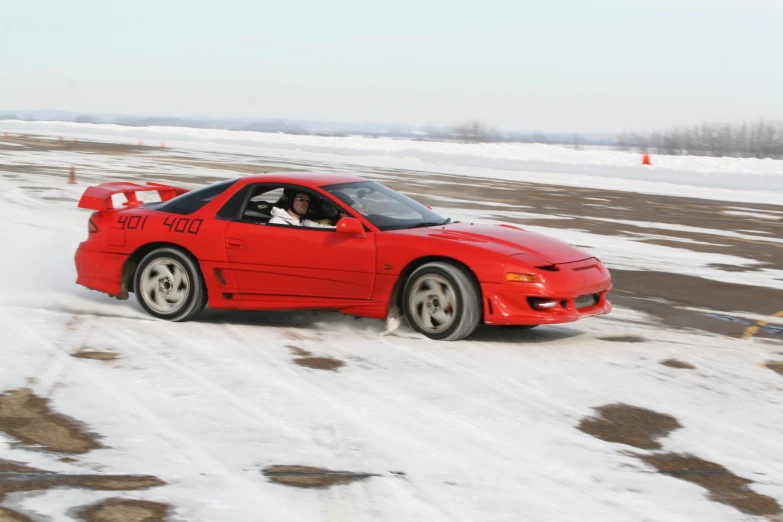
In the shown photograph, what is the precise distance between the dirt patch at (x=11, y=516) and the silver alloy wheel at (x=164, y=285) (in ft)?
13.6

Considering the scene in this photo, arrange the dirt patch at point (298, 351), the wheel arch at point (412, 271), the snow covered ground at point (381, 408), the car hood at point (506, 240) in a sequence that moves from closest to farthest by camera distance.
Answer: the snow covered ground at point (381, 408), the dirt patch at point (298, 351), the wheel arch at point (412, 271), the car hood at point (506, 240)

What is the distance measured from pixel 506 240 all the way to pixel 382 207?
110cm

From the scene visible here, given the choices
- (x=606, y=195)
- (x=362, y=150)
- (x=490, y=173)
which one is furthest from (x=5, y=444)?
(x=362, y=150)

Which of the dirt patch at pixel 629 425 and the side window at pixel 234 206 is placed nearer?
the dirt patch at pixel 629 425

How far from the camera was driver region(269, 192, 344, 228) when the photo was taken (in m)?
7.98

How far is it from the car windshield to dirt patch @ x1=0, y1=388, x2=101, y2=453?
3073 millimetres

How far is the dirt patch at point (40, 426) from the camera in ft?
16.1

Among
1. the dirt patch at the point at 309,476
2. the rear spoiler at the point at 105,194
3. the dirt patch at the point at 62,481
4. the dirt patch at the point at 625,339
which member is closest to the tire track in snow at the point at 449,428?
the dirt patch at the point at 309,476

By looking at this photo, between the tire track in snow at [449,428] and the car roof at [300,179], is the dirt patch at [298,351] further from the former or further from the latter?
the car roof at [300,179]

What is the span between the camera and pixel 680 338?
791 cm

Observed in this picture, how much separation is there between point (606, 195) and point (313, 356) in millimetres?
18328

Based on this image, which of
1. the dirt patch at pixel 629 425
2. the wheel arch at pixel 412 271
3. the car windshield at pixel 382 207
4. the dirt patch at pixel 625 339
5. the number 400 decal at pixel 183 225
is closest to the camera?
the dirt patch at pixel 629 425

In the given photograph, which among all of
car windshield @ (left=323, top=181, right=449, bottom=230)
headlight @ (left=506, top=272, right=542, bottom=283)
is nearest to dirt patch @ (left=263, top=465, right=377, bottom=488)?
headlight @ (left=506, top=272, right=542, bottom=283)

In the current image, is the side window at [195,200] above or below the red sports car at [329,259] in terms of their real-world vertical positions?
above
